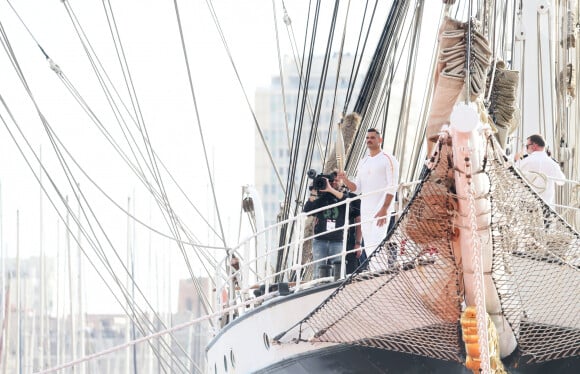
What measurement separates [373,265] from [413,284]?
469 mm

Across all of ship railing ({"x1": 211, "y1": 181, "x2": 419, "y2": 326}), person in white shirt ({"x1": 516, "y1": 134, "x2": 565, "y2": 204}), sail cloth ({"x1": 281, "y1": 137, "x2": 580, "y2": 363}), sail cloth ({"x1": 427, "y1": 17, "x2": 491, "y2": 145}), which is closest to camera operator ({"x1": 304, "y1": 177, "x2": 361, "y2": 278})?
ship railing ({"x1": 211, "y1": 181, "x2": 419, "y2": 326})

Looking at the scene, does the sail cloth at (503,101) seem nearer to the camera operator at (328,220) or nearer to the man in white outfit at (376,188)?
the man in white outfit at (376,188)

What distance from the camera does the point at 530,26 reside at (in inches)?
642

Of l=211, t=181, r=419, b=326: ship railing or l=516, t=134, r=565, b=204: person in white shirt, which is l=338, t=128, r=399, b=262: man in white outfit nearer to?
l=211, t=181, r=419, b=326: ship railing

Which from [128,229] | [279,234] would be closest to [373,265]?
[279,234]

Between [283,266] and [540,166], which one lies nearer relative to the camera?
[540,166]

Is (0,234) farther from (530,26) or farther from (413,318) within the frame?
(413,318)

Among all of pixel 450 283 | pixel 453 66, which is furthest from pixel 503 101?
pixel 450 283

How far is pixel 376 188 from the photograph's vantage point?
11031mm

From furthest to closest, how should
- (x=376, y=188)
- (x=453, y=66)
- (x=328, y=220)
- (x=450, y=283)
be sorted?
(x=328, y=220) < (x=376, y=188) < (x=450, y=283) < (x=453, y=66)

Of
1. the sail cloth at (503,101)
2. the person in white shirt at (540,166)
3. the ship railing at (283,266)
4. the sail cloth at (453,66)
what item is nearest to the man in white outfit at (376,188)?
the ship railing at (283,266)

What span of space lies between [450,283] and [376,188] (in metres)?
1.67

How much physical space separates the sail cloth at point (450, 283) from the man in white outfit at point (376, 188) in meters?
0.66

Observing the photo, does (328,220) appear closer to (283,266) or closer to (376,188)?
(376,188)
